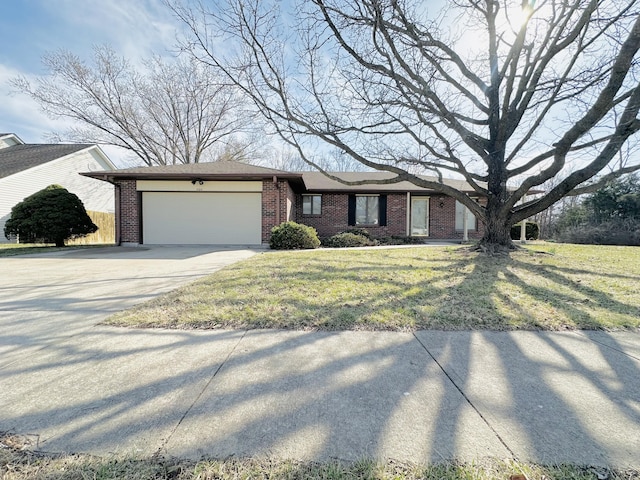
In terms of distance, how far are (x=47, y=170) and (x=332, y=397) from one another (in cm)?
2277

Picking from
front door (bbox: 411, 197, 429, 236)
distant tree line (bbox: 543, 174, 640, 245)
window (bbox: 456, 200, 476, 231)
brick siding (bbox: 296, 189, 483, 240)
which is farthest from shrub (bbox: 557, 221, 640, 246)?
front door (bbox: 411, 197, 429, 236)

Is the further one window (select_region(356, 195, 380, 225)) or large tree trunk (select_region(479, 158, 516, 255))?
window (select_region(356, 195, 380, 225))

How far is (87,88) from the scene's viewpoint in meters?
20.1

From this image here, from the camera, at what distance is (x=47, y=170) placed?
17109mm

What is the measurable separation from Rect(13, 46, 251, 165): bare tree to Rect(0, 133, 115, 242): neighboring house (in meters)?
2.15

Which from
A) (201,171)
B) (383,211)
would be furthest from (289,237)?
(383,211)

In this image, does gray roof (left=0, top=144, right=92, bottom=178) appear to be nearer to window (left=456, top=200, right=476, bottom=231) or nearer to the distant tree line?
window (left=456, top=200, right=476, bottom=231)

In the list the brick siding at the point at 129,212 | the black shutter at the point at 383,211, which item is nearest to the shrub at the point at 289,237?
the black shutter at the point at 383,211

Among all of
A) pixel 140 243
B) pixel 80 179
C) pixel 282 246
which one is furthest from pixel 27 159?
pixel 282 246

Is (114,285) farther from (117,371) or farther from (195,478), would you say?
(195,478)

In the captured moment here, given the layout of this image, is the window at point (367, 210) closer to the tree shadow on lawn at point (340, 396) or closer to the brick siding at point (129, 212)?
the brick siding at point (129, 212)

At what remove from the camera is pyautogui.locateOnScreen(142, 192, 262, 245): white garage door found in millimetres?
11711

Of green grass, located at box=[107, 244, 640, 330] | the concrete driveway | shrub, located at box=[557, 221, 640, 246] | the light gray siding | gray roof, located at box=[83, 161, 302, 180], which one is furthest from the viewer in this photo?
the light gray siding

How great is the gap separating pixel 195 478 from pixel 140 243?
494 inches
